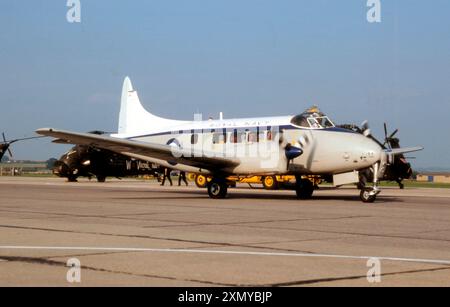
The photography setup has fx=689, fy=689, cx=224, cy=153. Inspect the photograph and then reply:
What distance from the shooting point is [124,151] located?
30.0 metres

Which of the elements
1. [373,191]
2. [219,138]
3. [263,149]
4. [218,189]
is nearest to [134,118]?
[219,138]

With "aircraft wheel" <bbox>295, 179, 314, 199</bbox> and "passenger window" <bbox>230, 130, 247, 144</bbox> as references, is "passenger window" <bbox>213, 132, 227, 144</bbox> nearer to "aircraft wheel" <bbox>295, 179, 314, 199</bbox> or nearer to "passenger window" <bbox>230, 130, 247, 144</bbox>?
"passenger window" <bbox>230, 130, 247, 144</bbox>

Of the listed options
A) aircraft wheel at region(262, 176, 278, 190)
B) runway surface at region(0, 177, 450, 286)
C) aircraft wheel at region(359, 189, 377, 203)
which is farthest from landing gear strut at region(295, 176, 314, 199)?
aircraft wheel at region(262, 176, 278, 190)

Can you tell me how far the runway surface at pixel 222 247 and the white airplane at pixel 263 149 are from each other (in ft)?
18.3

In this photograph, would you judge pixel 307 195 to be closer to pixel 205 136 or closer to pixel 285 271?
pixel 205 136

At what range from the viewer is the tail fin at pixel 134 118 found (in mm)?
33375

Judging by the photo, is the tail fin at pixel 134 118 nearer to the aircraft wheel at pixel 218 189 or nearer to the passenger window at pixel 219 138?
the passenger window at pixel 219 138

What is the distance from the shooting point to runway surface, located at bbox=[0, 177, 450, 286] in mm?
8742

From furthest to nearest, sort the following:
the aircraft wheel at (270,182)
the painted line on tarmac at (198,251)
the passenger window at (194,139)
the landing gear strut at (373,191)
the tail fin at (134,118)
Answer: the aircraft wheel at (270,182) < the tail fin at (134,118) < the passenger window at (194,139) < the landing gear strut at (373,191) < the painted line on tarmac at (198,251)

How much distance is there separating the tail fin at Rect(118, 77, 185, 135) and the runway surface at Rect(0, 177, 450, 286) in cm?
1270

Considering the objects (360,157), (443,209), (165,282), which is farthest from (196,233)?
(360,157)

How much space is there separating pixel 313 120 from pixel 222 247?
1617 cm

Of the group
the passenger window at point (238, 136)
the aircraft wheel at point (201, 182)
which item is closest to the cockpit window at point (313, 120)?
the passenger window at point (238, 136)

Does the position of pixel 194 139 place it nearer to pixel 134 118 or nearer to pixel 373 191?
pixel 134 118
